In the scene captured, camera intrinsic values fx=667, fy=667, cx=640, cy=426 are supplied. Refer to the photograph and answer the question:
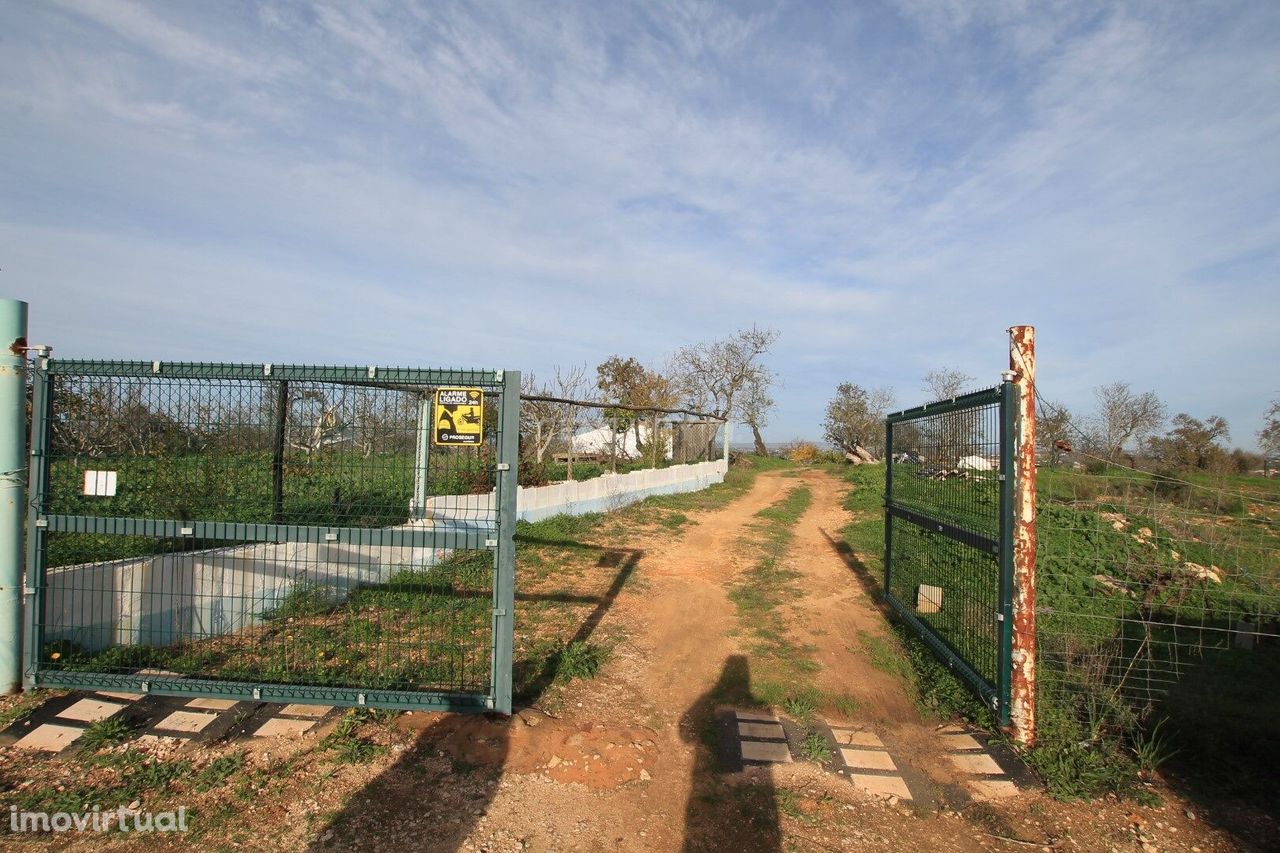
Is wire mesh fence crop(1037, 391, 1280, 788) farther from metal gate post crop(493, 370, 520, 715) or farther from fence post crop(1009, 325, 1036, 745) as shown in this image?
metal gate post crop(493, 370, 520, 715)

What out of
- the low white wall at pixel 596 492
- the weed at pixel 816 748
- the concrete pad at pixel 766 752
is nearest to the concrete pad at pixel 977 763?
the weed at pixel 816 748

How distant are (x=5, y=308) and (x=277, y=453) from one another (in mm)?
1772

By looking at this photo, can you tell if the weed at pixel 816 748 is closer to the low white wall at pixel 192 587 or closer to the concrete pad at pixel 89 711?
the low white wall at pixel 192 587

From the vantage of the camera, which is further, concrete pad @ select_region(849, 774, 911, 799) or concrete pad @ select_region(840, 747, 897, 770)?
concrete pad @ select_region(840, 747, 897, 770)

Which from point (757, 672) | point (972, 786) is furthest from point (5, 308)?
point (972, 786)

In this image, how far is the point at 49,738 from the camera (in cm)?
357

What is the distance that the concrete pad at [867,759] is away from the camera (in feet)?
12.0

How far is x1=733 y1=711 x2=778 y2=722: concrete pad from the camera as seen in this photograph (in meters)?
4.21

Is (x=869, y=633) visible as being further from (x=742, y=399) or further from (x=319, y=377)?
(x=742, y=399)

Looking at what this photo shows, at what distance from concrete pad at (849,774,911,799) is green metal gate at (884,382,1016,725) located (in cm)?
88

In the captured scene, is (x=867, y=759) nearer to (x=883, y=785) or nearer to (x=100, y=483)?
(x=883, y=785)

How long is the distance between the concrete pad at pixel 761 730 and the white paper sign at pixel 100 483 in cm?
408

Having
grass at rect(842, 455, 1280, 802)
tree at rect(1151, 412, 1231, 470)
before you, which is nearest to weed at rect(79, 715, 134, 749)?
grass at rect(842, 455, 1280, 802)

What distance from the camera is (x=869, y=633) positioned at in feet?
19.7
